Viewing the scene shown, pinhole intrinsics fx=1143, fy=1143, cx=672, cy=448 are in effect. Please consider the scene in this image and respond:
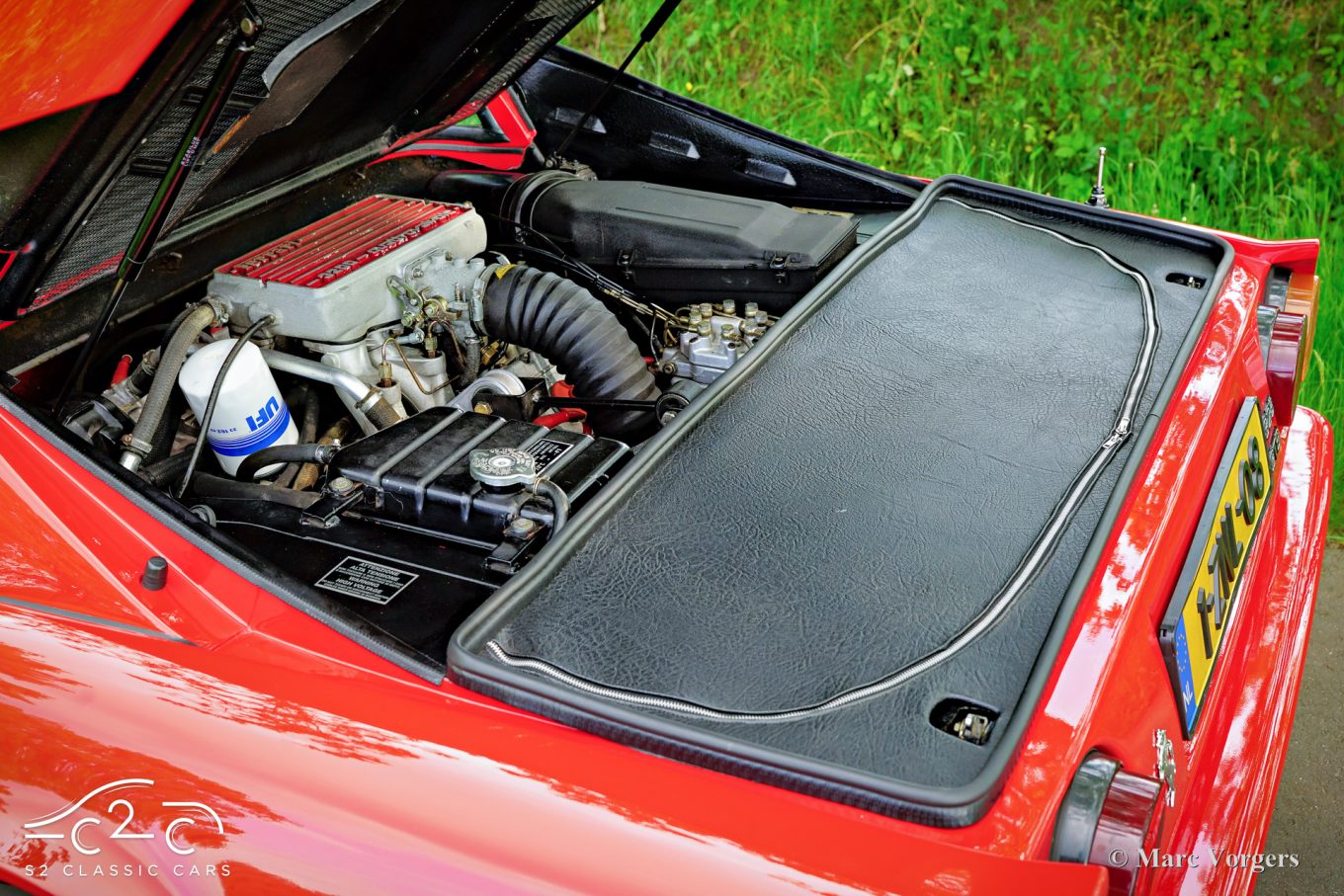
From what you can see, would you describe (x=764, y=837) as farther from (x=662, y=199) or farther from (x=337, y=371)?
(x=662, y=199)

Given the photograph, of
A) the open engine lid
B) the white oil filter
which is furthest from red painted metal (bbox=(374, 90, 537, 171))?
the white oil filter

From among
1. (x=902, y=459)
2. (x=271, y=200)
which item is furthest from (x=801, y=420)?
(x=271, y=200)

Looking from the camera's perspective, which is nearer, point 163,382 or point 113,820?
point 113,820

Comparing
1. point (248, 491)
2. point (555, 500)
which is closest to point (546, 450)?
point (555, 500)

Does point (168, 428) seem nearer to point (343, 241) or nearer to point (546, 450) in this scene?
point (343, 241)

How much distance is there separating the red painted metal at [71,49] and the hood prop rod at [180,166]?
0.28 ft

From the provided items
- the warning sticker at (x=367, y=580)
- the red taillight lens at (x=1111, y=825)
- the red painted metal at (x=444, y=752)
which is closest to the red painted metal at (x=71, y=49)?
the red painted metal at (x=444, y=752)

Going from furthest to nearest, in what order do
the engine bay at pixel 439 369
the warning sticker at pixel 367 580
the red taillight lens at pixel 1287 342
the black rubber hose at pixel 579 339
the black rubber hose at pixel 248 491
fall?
the black rubber hose at pixel 579 339, the red taillight lens at pixel 1287 342, the black rubber hose at pixel 248 491, the engine bay at pixel 439 369, the warning sticker at pixel 367 580

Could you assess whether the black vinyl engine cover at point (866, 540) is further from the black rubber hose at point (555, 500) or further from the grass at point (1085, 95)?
the grass at point (1085, 95)

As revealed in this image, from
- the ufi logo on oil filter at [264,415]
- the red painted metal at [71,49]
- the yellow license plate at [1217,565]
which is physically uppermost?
the red painted metal at [71,49]

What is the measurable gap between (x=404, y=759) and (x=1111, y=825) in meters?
0.73

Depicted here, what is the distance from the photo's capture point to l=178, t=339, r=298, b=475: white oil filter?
71.1 inches

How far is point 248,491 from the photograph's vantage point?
1738 millimetres

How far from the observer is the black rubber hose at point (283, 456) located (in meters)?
1.71
